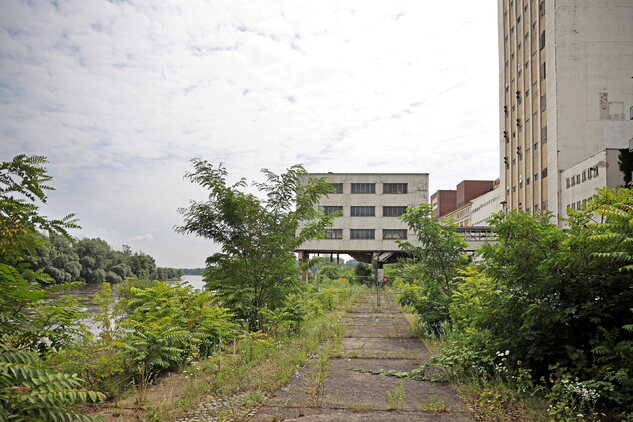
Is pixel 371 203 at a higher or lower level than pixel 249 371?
higher

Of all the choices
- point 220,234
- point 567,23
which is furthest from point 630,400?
point 567,23

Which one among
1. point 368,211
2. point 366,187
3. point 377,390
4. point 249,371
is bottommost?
point 377,390

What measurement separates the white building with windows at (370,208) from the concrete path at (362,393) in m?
30.1

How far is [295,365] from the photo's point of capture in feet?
26.2

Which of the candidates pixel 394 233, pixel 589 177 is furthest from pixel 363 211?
pixel 589 177

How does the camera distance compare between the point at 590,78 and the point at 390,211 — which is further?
the point at 590,78

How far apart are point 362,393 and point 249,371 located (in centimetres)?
185

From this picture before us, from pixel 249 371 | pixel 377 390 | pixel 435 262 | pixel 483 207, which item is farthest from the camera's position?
pixel 483 207

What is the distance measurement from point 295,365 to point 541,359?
154 inches

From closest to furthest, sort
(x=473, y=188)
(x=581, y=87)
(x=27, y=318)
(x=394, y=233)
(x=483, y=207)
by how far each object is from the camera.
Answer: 1. (x=27, y=318)
2. (x=394, y=233)
3. (x=581, y=87)
4. (x=483, y=207)
5. (x=473, y=188)

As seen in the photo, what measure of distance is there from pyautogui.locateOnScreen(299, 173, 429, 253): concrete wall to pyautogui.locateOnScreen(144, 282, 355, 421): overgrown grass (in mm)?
29295

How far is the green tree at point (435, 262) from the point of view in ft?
36.5

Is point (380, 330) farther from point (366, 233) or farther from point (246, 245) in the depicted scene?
point (366, 233)

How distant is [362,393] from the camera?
6.47 m
